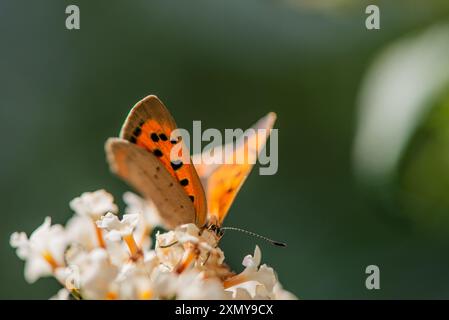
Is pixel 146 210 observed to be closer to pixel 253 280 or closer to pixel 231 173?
pixel 231 173

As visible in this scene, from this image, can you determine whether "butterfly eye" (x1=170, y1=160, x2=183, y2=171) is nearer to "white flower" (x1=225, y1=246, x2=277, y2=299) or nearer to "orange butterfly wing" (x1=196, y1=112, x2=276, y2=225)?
"orange butterfly wing" (x1=196, y1=112, x2=276, y2=225)

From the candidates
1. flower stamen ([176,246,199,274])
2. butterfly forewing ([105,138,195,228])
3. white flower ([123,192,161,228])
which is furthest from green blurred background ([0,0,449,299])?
flower stamen ([176,246,199,274])

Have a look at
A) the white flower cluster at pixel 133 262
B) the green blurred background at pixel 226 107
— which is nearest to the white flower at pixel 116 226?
the white flower cluster at pixel 133 262

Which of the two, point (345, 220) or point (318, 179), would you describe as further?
point (318, 179)

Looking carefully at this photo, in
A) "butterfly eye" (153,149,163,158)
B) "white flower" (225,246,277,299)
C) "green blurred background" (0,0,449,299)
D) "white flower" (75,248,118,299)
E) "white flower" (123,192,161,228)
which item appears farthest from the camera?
"green blurred background" (0,0,449,299)
